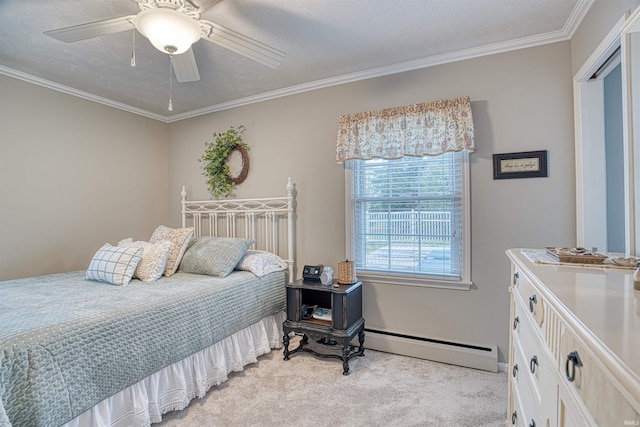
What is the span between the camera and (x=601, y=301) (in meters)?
0.78

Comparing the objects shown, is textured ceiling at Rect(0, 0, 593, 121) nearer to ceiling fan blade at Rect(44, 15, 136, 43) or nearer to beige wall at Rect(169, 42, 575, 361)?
beige wall at Rect(169, 42, 575, 361)

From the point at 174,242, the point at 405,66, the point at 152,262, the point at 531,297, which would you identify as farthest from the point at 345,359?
the point at 405,66

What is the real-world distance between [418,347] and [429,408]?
0.70m

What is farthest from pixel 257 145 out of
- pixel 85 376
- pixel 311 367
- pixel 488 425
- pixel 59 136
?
pixel 488 425

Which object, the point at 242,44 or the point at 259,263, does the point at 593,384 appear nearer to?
the point at 242,44

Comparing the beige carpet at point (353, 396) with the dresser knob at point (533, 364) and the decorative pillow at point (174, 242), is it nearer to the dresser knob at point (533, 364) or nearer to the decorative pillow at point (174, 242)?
the dresser knob at point (533, 364)

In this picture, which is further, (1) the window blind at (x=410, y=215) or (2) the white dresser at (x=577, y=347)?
(1) the window blind at (x=410, y=215)

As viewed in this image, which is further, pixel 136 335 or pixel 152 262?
pixel 152 262

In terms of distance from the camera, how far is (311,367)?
8.12 ft

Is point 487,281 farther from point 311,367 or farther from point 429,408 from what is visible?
point 311,367

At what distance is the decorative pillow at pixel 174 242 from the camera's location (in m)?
2.70

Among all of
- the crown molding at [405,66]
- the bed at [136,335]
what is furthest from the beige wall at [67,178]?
the crown molding at [405,66]

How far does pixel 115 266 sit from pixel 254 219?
54.0 inches

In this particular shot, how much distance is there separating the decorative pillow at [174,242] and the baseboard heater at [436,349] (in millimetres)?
1791
